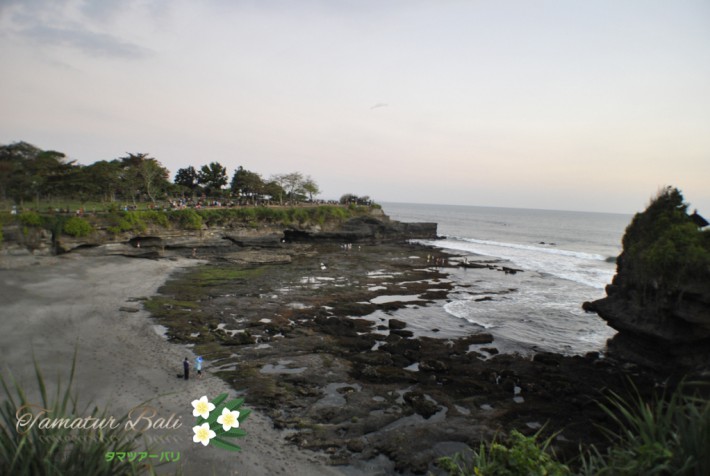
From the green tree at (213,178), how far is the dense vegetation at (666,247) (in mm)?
69568

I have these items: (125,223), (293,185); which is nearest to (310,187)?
(293,185)

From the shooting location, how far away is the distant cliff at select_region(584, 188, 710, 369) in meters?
17.9

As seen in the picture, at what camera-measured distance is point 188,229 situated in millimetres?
49625

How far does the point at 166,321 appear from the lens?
76.5ft

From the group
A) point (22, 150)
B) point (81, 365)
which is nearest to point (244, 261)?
point (81, 365)

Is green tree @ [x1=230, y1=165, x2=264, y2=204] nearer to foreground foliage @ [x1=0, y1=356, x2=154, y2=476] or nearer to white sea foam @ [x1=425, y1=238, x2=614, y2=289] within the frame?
white sea foam @ [x1=425, y1=238, x2=614, y2=289]

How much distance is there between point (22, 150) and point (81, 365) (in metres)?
60.8

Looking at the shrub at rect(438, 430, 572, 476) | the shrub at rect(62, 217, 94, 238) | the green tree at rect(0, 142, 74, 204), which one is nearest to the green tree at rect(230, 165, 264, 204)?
the green tree at rect(0, 142, 74, 204)

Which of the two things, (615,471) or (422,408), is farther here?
(422,408)

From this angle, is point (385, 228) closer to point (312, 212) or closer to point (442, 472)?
point (312, 212)

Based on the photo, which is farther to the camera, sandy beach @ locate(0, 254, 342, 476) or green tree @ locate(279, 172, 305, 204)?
green tree @ locate(279, 172, 305, 204)

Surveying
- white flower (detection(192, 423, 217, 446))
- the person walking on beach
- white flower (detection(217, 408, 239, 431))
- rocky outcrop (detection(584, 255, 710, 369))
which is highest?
white flower (detection(217, 408, 239, 431))

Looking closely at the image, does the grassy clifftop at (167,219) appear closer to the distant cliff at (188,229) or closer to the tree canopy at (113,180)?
the distant cliff at (188,229)

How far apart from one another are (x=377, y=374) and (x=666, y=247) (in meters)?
16.2
